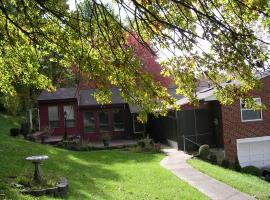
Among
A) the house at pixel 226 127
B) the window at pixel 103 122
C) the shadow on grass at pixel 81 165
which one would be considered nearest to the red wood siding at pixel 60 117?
the window at pixel 103 122

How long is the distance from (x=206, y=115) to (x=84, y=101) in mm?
10369

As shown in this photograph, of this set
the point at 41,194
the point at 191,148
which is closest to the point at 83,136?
the point at 191,148

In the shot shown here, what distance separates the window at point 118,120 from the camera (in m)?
35.5

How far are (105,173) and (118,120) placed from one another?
16045 millimetres

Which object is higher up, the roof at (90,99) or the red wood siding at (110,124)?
the roof at (90,99)

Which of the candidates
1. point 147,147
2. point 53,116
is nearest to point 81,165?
point 147,147

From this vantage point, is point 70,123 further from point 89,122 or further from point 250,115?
point 250,115

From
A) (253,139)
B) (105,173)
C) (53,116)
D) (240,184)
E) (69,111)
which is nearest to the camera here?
(240,184)

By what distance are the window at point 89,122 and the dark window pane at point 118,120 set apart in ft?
5.61

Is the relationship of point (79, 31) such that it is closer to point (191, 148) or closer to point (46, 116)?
point (191, 148)

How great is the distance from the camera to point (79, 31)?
346 inches

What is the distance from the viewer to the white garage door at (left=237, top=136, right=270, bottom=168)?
94.0 ft

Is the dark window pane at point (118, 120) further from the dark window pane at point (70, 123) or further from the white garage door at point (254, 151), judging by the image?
the white garage door at point (254, 151)

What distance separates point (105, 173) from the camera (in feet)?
64.4
